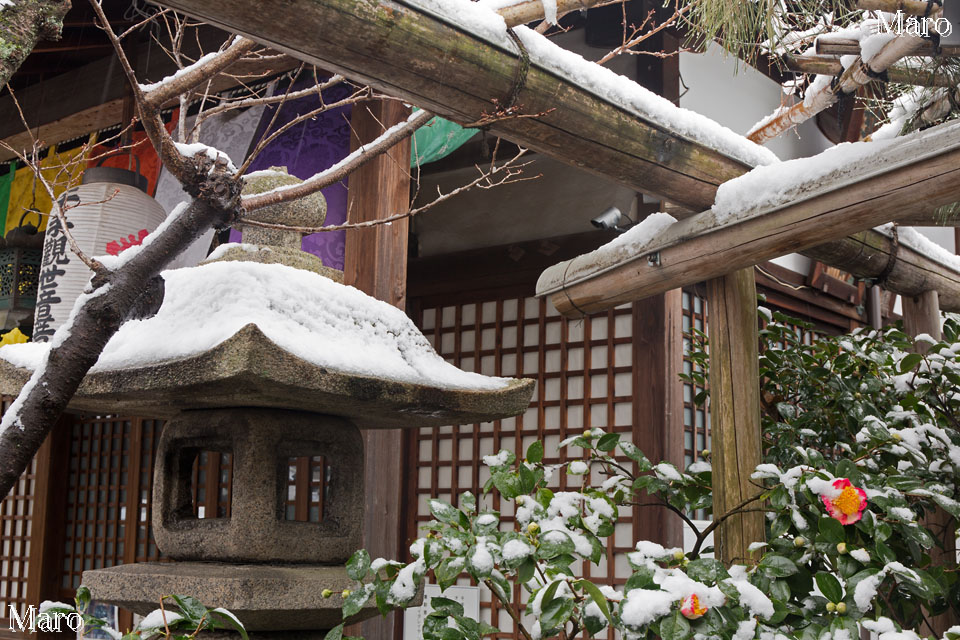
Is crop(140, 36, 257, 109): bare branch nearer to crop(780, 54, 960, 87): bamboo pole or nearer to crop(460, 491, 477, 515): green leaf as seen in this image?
crop(460, 491, 477, 515): green leaf

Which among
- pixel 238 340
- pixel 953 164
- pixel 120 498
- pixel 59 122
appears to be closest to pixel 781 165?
pixel 953 164

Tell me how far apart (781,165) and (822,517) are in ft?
4.18

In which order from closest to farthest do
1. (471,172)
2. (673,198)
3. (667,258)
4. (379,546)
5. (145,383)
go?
(145,383) < (673,198) < (667,258) < (379,546) < (471,172)

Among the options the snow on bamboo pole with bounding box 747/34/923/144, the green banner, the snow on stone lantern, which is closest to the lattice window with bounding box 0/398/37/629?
the snow on stone lantern

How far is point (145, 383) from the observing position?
10.0 ft

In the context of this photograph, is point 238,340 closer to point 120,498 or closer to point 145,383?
point 145,383

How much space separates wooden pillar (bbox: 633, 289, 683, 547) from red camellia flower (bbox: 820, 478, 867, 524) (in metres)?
2.35

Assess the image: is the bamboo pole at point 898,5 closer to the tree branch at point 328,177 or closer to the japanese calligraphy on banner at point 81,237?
the tree branch at point 328,177

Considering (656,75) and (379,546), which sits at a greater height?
(656,75)

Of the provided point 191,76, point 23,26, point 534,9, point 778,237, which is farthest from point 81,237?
point 778,237

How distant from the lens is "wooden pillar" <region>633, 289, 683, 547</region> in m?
5.06

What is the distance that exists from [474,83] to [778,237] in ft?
4.28

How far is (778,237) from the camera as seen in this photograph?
3107mm

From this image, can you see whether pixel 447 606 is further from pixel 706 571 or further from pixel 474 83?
pixel 474 83
